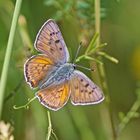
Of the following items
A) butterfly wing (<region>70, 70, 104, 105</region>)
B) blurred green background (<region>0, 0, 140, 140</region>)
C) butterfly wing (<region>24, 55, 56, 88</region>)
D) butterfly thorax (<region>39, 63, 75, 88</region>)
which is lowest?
blurred green background (<region>0, 0, 140, 140</region>)

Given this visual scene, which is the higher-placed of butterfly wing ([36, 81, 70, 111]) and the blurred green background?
butterfly wing ([36, 81, 70, 111])

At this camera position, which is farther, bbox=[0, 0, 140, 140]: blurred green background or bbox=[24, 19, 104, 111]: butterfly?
bbox=[0, 0, 140, 140]: blurred green background

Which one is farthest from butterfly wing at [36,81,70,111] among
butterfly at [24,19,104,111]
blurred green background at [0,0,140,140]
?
blurred green background at [0,0,140,140]

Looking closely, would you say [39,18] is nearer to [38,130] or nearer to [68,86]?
[38,130]

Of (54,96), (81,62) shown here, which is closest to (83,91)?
(54,96)

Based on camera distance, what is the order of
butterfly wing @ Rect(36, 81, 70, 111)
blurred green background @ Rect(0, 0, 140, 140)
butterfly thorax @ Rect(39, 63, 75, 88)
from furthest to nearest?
blurred green background @ Rect(0, 0, 140, 140) < butterfly thorax @ Rect(39, 63, 75, 88) < butterfly wing @ Rect(36, 81, 70, 111)

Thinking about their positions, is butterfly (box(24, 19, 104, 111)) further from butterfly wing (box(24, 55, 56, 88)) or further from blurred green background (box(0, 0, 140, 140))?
blurred green background (box(0, 0, 140, 140))

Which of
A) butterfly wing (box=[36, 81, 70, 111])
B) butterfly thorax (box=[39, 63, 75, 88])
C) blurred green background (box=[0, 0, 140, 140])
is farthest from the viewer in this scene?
blurred green background (box=[0, 0, 140, 140])
